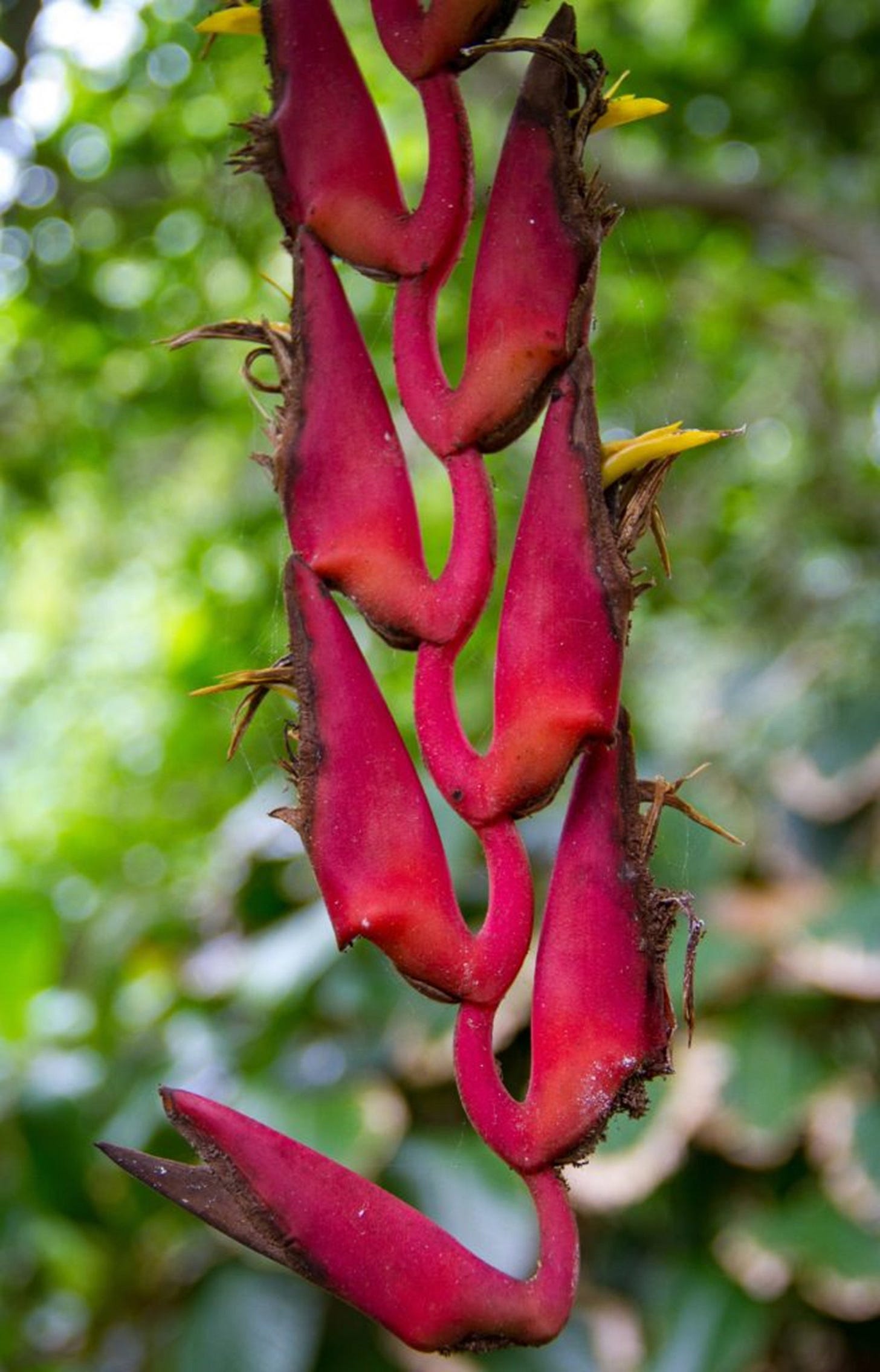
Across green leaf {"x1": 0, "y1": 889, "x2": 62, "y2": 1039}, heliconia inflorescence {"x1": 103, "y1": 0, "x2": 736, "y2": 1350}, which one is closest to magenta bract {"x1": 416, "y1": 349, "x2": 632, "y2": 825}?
heliconia inflorescence {"x1": 103, "y1": 0, "x2": 736, "y2": 1350}

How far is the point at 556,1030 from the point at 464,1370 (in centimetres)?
114

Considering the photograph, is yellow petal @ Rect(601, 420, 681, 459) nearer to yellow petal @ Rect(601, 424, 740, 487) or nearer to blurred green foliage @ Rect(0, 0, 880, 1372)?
yellow petal @ Rect(601, 424, 740, 487)

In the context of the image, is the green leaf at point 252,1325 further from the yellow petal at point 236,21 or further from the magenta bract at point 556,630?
the yellow petal at point 236,21

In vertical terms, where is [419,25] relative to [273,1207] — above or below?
above

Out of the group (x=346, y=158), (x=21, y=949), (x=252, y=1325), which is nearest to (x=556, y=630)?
(x=346, y=158)

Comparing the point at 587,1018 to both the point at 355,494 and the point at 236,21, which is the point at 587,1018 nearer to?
the point at 355,494

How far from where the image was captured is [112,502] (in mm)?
2598

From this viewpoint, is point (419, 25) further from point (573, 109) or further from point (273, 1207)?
point (273, 1207)

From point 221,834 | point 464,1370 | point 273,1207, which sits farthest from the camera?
point 221,834

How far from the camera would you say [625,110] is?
0.47 m

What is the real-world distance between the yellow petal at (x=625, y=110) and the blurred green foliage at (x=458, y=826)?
551mm

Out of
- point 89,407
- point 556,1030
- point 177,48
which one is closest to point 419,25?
point 556,1030

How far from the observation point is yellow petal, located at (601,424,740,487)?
44cm

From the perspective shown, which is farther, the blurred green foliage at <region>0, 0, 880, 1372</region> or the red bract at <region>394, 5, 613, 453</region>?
the blurred green foliage at <region>0, 0, 880, 1372</region>
